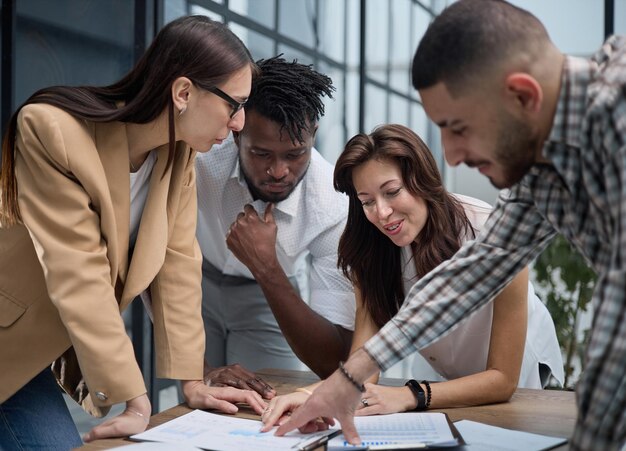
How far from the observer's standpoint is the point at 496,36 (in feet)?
4.12

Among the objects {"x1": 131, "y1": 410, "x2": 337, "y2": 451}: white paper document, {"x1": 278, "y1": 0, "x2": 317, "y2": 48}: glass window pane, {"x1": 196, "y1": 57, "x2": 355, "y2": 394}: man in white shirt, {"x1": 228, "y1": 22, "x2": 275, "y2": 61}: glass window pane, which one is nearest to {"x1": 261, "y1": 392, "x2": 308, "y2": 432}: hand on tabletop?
{"x1": 131, "y1": 410, "x2": 337, "y2": 451}: white paper document

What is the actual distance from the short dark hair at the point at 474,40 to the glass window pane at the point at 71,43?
2.36 m

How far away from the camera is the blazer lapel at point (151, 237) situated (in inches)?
74.4

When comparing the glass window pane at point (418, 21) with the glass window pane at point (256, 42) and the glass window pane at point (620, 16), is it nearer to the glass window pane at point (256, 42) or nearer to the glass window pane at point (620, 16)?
the glass window pane at point (256, 42)

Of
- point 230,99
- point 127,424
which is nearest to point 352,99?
point 230,99

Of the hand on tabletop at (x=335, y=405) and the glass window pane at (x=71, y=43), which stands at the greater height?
the glass window pane at (x=71, y=43)

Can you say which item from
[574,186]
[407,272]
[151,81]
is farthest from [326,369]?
[574,186]

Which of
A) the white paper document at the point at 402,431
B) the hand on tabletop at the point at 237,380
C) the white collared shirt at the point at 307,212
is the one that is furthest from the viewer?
the white collared shirt at the point at 307,212

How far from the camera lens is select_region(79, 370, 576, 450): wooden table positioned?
1.70 m

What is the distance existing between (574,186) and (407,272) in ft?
3.48

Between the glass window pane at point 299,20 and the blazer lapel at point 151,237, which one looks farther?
the glass window pane at point 299,20

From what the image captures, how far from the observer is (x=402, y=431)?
64.8 inches

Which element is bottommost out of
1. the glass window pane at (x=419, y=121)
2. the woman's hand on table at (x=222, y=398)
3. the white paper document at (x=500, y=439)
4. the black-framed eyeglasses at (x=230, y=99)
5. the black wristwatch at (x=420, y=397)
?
the woman's hand on table at (x=222, y=398)

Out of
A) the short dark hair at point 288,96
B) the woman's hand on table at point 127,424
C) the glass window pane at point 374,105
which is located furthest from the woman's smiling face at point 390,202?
the glass window pane at point 374,105
